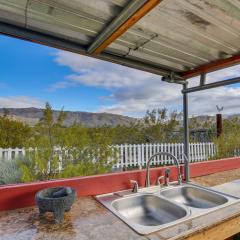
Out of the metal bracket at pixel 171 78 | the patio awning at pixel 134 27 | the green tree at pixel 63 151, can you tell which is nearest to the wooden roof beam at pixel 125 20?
the patio awning at pixel 134 27

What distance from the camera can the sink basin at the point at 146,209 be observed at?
4.62 ft

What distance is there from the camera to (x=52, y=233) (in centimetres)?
99

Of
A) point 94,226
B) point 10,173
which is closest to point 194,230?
point 94,226

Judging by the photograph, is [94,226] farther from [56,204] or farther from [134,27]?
[134,27]

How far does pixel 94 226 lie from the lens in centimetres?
106

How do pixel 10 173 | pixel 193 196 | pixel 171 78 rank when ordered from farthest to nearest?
pixel 10 173 < pixel 171 78 < pixel 193 196

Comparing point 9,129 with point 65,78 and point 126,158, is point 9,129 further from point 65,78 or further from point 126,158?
point 65,78

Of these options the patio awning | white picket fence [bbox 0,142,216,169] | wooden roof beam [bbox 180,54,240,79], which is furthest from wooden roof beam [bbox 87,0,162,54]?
white picket fence [bbox 0,142,216,169]

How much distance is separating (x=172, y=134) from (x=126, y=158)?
333 cm

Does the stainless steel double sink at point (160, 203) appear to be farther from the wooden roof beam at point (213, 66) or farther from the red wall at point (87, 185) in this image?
the wooden roof beam at point (213, 66)

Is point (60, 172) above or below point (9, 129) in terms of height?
below

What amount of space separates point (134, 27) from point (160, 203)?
1142 mm

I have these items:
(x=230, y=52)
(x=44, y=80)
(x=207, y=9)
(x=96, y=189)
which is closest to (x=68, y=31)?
(x=207, y=9)

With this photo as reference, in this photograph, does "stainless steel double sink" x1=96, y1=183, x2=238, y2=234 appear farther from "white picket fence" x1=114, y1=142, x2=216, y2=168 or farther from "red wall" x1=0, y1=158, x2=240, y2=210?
"white picket fence" x1=114, y1=142, x2=216, y2=168
